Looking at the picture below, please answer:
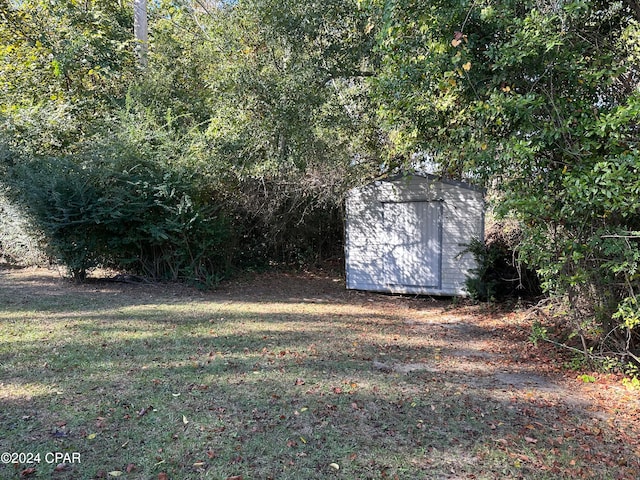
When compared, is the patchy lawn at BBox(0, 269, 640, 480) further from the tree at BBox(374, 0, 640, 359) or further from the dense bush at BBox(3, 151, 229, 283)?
the dense bush at BBox(3, 151, 229, 283)

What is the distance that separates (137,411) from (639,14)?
18.1ft

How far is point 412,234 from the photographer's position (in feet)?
30.1

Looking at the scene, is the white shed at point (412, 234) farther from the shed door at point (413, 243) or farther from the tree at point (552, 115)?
the tree at point (552, 115)

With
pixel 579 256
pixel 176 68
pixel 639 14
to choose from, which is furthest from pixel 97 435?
pixel 176 68

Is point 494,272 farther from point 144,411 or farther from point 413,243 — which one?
point 144,411

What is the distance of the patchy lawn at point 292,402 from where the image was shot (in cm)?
275

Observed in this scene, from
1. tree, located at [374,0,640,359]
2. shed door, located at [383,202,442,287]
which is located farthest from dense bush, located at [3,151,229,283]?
tree, located at [374,0,640,359]

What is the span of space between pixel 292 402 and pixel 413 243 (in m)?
6.03

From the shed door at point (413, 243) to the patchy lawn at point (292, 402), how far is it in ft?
7.59

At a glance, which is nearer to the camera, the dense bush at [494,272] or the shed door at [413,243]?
the dense bush at [494,272]

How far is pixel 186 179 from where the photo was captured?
9.02 m

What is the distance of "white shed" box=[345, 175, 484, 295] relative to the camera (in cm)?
859

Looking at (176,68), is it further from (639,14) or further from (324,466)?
(324,466)

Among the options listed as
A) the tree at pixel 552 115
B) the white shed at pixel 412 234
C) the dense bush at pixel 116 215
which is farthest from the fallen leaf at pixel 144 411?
the white shed at pixel 412 234
